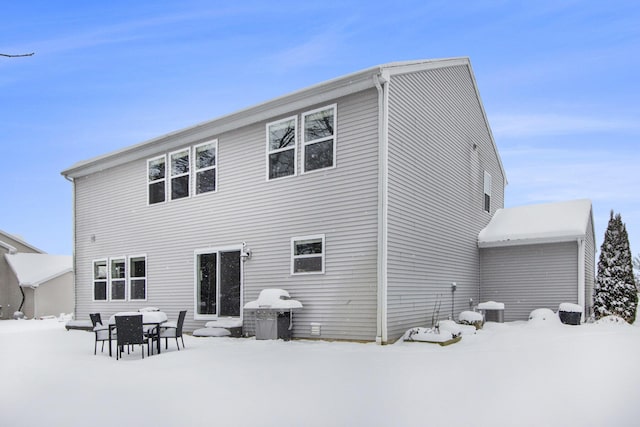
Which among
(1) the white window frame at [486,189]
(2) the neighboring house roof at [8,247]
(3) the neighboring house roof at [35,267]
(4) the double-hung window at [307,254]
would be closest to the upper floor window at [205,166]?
(4) the double-hung window at [307,254]

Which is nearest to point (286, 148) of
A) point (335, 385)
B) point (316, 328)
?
point (316, 328)

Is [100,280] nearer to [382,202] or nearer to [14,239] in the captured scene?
[382,202]

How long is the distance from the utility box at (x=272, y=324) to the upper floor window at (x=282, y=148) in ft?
10.2

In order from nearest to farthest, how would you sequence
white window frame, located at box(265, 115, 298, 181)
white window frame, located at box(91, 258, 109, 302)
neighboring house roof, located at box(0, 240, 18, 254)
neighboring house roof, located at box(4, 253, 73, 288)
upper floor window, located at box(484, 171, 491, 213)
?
1. white window frame, located at box(265, 115, 298, 181)
2. white window frame, located at box(91, 258, 109, 302)
3. upper floor window, located at box(484, 171, 491, 213)
4. neighboring house roof, located at box(4, 253, 73, 288)
5. neighboring house roof, located at box(0, 240, 18, 254)

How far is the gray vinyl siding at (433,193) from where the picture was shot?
9.56 metres

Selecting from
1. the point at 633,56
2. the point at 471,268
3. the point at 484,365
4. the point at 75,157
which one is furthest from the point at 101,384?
the point at 633,56

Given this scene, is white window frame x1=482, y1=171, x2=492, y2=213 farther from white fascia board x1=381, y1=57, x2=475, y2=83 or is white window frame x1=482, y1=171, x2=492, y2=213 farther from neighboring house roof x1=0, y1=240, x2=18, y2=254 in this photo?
neighboring house roof x1=0, y1=240, x2=18, y2=254

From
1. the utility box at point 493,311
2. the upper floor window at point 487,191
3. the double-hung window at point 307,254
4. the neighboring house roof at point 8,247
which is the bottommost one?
the utility box at point 493,311

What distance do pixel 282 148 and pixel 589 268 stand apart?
415 inches

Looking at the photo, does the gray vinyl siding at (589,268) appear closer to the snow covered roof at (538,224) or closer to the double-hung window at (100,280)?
the snow covered roof at (538,224)

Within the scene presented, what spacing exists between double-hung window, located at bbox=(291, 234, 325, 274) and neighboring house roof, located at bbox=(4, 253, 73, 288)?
16.3 m

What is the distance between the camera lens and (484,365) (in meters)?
6.68

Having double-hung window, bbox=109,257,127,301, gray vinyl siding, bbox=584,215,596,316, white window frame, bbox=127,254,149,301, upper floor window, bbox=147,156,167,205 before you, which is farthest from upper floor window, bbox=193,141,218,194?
gray vinyl siding, bbox=584,215,596,316

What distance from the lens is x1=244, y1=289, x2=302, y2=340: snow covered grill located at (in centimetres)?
966
